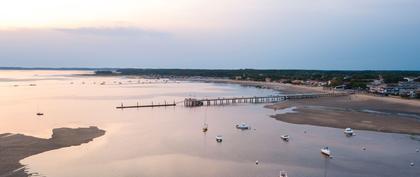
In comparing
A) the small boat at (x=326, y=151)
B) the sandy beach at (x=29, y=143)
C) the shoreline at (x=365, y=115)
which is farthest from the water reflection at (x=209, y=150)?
the shoreline at (x=365, y=115)

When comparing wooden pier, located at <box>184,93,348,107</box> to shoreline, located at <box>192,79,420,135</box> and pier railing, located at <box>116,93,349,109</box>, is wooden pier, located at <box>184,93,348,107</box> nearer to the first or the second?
pier railing, located at <box>116,93,349,109</box>

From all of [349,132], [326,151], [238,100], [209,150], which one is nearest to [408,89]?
[238,100]

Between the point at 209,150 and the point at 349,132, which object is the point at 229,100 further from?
the point at 209,150

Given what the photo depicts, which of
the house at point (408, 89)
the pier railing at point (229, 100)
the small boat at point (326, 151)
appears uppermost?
the house at point (408, 89)

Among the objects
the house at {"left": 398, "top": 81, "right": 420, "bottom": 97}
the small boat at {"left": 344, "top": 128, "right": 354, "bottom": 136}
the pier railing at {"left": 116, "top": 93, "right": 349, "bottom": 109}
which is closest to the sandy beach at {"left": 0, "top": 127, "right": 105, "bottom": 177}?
the small boat at {"left": 344, "top": 128, "right": 354, "bottom": 136}

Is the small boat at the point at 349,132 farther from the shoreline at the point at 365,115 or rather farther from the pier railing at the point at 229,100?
the pier railing at the point at 229,100

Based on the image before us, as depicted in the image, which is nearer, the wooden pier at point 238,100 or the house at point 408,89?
the wooden pier at point 238,100
